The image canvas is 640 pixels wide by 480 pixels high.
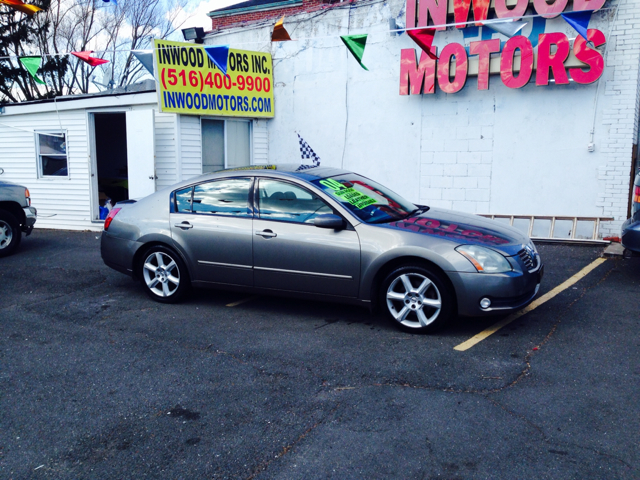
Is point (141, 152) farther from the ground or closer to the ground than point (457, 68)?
closer to the ground

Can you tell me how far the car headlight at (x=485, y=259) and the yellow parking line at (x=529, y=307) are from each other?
65 cm

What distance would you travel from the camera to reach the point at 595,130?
9695mm

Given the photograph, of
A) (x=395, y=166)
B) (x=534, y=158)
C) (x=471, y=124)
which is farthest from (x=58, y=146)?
(x=534, y=158)

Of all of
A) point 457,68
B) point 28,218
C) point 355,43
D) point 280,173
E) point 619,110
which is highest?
point 355,43

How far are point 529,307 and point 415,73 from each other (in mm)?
6407

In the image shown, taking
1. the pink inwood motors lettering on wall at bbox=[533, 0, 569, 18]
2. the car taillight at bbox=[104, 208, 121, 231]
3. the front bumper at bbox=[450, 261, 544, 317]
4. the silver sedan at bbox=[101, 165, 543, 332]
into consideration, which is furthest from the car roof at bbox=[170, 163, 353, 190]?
the pink inwood motors lettering on wall at bbox=[533, 0, 569, 18]

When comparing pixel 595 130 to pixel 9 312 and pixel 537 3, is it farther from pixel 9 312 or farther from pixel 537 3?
pixel 9 312

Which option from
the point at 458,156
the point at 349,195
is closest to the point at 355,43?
the point at 458,156

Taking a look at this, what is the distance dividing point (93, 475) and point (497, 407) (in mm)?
2514

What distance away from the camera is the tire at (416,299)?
4957 millimetres

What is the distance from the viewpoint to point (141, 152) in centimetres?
1157

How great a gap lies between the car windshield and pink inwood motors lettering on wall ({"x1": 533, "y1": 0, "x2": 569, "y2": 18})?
5.68 meters

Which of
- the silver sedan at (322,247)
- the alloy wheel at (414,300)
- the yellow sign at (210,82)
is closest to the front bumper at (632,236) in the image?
the silver sedan at (322,247)

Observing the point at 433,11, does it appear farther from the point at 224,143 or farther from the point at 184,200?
the point at 184,200
